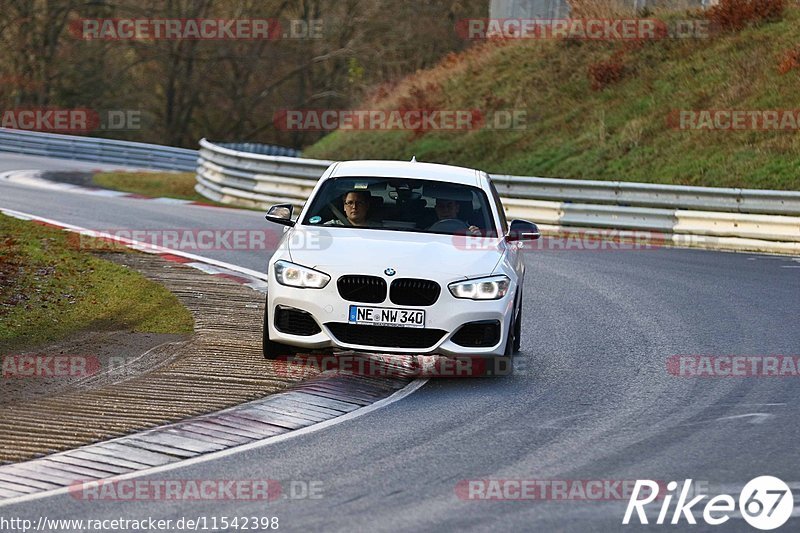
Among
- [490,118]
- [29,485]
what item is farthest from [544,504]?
[490,118]

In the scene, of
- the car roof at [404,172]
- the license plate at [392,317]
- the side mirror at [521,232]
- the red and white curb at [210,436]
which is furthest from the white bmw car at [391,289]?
the car roof at [404,172]

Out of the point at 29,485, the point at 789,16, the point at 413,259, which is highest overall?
the point at 789,16

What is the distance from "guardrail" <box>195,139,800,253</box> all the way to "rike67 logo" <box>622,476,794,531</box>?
14056 millimetres

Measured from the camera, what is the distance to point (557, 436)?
7836 mm

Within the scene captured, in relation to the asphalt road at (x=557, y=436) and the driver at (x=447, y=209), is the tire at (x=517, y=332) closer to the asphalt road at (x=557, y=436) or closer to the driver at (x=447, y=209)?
the asphalt road at (x=557, y=436)

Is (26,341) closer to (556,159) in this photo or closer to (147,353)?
(147,353)

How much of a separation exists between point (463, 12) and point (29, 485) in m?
48.0

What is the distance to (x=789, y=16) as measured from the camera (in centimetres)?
3066

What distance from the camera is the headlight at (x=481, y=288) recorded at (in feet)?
31.1

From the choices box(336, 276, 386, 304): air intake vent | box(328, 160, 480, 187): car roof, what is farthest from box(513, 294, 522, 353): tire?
box(336, 276, 386, 304): air intake vent

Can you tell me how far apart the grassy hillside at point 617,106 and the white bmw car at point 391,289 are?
49.0ft

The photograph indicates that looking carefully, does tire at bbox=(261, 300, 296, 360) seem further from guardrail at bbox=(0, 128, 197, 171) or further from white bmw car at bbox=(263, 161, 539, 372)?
guardrail at bbox=(0, 128, 197, 171)

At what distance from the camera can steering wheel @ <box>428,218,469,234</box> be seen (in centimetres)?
1046

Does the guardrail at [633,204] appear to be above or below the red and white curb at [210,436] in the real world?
above
